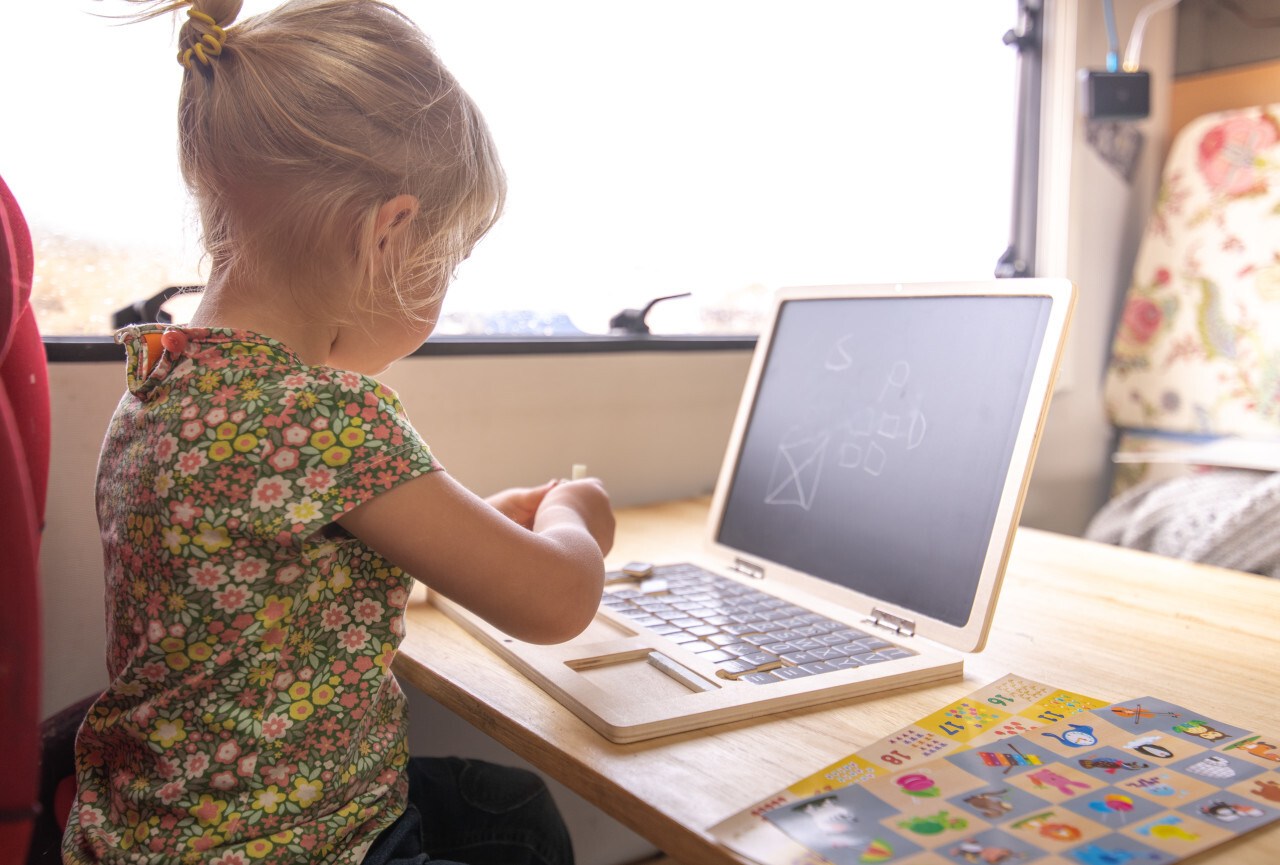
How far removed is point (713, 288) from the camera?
1711 millimetres

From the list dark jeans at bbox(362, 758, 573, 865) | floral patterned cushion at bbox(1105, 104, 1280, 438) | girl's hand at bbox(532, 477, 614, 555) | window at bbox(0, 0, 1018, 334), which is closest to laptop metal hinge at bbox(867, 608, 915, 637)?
girl's hand at bbox(532, 477, 614, 555)

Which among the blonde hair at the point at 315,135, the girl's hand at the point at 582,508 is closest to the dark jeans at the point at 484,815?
the girl's hand at the point at 582,508

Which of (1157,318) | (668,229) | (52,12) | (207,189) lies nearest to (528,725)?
(207,189)

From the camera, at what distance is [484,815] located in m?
0.89

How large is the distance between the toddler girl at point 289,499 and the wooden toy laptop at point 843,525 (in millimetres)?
104

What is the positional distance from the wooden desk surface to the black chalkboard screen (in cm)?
11

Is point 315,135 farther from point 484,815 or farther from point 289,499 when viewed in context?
point 484,815

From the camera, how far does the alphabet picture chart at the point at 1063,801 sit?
1.63ft

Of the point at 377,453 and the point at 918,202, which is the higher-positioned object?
the point at 918,202

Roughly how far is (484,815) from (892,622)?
1.39ft

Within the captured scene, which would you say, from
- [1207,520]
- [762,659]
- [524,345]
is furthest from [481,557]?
[1207,520]

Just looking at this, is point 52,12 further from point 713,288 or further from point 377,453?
point 713,288

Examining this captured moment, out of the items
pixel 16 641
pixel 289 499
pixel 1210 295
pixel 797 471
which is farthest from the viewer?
pixel 1210 295

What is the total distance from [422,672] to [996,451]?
1.74ft
